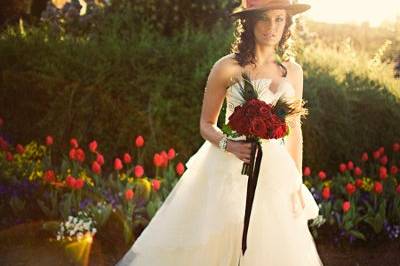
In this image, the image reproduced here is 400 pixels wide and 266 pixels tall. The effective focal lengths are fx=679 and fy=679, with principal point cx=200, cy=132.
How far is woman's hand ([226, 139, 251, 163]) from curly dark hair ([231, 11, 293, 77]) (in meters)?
0.47

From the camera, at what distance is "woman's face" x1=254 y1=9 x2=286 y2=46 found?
379 cm

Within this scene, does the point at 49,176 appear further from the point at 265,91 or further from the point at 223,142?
the point at 265,91

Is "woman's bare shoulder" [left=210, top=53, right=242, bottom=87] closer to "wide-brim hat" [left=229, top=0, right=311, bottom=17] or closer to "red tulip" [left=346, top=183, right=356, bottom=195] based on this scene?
"wide-brim hat" [left=229, top=0, right=311, bottom=17]

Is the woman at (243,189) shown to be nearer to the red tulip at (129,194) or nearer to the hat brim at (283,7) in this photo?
the hat brim at (283,7)

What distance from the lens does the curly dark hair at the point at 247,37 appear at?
12.6 feet

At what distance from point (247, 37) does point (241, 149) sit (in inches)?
26.9

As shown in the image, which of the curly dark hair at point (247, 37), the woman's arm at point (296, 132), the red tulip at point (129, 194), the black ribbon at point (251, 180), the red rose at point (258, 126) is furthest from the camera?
the red tulip at point (129, 194)

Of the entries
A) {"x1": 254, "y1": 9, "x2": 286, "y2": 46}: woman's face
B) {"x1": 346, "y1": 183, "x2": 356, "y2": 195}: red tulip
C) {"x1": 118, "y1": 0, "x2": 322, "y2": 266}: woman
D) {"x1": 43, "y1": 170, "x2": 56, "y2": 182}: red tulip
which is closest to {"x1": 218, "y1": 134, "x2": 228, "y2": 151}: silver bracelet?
{"x1": 118, "y1": 0, "x2": 322, "y2": 266}: woman

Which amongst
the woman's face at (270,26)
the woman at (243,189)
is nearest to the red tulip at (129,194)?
the woman at (243,189)

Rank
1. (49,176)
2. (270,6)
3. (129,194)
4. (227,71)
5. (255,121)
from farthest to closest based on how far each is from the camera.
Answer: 1. (49,176)
2. (129,194)
3. (227,71)
4. (270,6)
5. (255,121)

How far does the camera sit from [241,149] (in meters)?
3.65

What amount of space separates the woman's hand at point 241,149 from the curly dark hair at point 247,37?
47 cm

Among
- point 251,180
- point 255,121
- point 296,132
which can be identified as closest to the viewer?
point 255,121

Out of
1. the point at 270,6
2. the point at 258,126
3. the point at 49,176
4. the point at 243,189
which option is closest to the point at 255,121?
the point at 258,126
